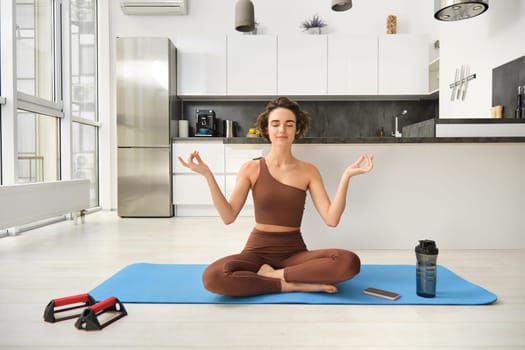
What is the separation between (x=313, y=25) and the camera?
5.55 m

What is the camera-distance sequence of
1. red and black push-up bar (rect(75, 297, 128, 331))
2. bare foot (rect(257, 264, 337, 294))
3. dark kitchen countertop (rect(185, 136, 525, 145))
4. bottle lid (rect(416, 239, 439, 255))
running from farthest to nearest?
dark kitchen countertop (rect(185, 136, 525, 145)) < bare foot (rect(257, 264, 337, 294)) < bottle lid (rect(416, 239, 439, 255)) < red and black push-up bar (rect(75, 297, 128, 331))

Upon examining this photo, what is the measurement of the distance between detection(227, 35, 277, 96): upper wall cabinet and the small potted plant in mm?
493

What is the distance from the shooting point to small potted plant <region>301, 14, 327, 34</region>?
5.54 metres

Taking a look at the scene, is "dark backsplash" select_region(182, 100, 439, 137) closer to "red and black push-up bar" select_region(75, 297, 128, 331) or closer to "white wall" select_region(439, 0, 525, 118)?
"white wall" select_region(439, 0, 525, 118)

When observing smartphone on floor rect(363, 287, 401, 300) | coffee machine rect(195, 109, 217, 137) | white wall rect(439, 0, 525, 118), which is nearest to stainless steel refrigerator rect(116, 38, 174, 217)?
coffee machine rect(195, 109, 217, 137)

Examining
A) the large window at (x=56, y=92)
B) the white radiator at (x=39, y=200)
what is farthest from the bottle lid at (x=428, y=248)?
the large window at (x=56, y=92)

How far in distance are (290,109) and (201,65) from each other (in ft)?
11.7

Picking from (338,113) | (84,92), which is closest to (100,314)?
(84,92)

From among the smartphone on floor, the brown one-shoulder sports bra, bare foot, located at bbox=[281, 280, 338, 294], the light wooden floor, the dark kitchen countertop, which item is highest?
the dark kitchen countertop

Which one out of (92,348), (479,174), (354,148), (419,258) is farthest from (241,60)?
(92,348)

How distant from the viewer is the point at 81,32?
18.0 ft

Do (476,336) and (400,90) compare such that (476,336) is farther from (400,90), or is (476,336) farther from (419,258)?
(400,90)

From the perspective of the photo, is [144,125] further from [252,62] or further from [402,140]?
[402,140]

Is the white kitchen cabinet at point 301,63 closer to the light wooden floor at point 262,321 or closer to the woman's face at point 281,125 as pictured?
the light wooden floor at point 262,321
